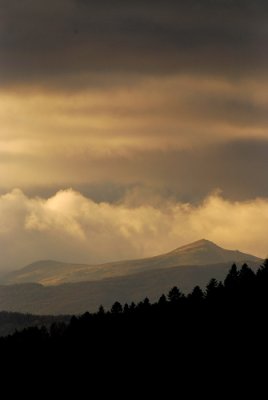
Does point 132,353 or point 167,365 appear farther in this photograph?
point 132,353

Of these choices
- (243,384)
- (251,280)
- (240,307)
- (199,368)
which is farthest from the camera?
(251,280)

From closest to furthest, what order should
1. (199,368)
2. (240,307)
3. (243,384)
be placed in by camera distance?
1. (243,384)
2. (199,368)
3. (240,307)

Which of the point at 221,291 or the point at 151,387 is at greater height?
the point at 221,291

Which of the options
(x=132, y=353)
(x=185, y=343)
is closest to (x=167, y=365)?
(x=185, y=343)

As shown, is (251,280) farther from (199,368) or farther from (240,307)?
(199,368)

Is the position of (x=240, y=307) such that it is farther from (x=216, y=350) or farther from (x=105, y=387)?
(x=105, y=387)

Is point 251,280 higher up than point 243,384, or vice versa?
point 251,280

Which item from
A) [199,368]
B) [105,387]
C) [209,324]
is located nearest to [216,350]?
[199,368]

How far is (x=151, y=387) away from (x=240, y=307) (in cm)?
1927

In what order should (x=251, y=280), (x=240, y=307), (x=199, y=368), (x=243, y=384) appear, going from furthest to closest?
1. (x=251, y=280)
2. (x=240, y=307)
3. (x=199, y=368)
4. (x=243, y=384)

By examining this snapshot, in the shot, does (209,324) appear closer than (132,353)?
Yes

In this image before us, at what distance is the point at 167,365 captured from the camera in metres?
175

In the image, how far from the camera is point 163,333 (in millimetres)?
190750

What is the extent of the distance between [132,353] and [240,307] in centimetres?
2881
